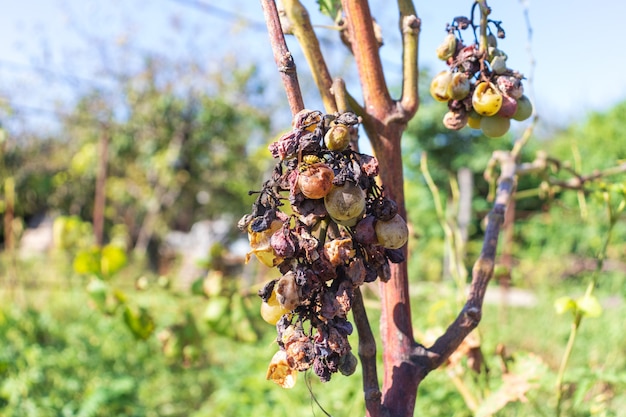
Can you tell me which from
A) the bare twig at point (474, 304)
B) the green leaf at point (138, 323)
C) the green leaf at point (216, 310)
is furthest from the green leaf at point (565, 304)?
the green leaf at point (138, 323)

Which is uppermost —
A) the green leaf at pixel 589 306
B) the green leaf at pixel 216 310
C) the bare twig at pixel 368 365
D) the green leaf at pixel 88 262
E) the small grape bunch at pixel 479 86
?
the green leaf at pixel 88 262

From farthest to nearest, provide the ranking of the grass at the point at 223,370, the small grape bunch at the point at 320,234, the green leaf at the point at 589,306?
1. the grass at the point at 223,370
2. the green leaf at the point at 589,306
3. the small grape bunch at the point at 320,234

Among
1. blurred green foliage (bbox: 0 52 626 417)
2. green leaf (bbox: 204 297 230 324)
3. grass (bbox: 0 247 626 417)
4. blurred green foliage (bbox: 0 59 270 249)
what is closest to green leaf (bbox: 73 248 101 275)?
blurred green foliage (bbox: 0 52 626 417)

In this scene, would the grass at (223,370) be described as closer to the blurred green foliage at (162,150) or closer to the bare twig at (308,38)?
the bare twig at (308,38)

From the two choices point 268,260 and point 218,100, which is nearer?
point 268,260

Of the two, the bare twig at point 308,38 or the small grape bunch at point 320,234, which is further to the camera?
the bare twig at point 308,38

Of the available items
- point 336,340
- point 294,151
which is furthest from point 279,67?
point 336,340

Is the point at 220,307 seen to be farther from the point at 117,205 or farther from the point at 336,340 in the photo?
the point at 117,205
